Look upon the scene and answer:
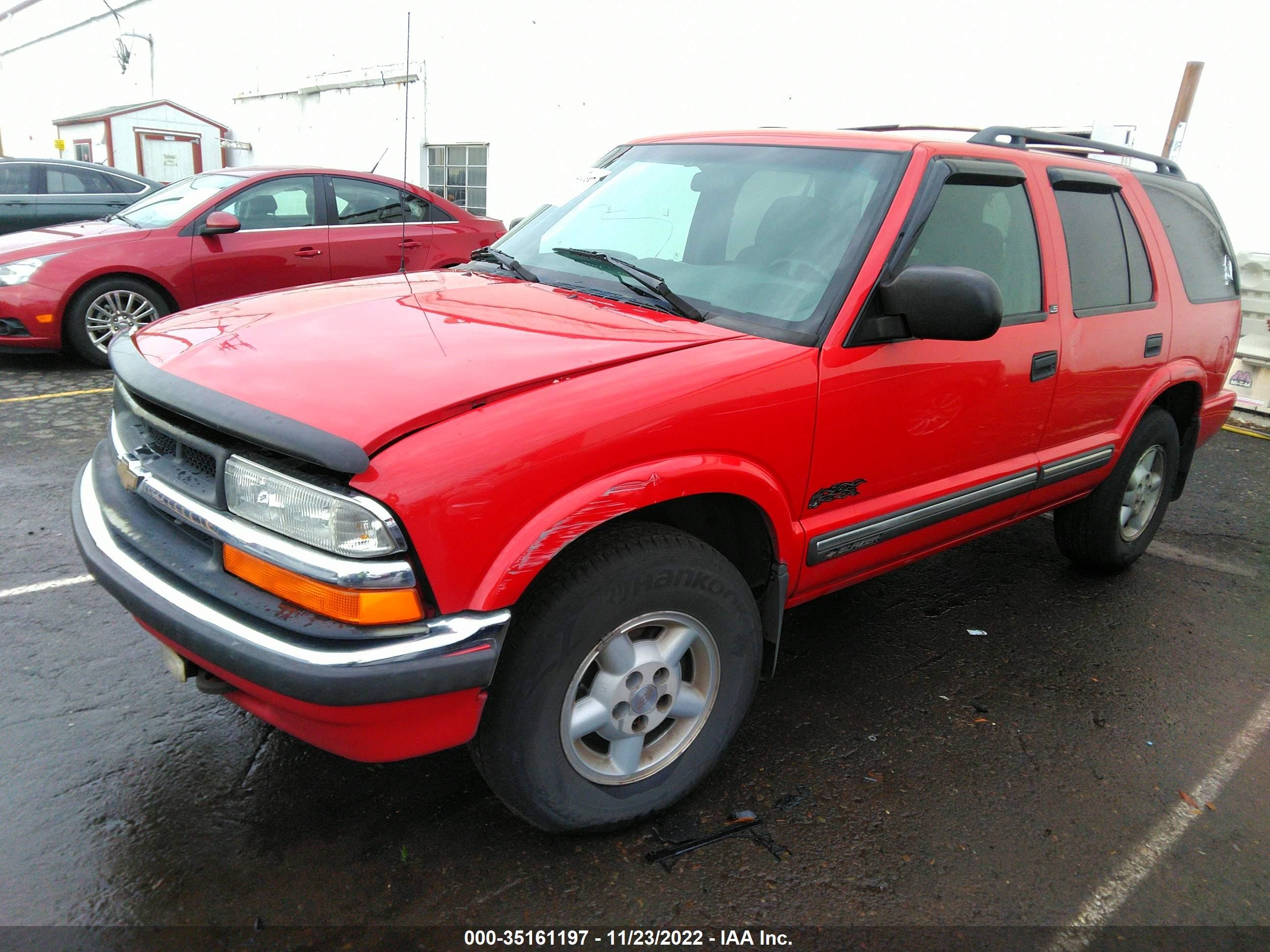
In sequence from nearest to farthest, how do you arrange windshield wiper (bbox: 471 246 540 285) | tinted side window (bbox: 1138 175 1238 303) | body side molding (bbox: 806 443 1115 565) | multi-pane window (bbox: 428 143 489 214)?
body side molding (bbox: 806 443 1115 565), windshield wiper (bbox: 471 246 540 285), tinted side window (bbox: 1138 175 1238 303), multi-pane window (bbox: 428 143 489 214)

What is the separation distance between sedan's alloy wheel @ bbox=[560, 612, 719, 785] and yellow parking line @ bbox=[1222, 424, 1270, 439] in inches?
265

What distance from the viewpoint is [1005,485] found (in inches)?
128

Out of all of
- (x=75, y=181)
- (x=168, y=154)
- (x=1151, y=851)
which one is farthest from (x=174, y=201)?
(x=168, y=154)

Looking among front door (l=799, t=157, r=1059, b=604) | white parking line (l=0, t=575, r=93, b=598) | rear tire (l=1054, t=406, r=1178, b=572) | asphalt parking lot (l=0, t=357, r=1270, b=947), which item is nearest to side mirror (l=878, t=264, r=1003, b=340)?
front door (l=799, t=157, r=1059, b=604)

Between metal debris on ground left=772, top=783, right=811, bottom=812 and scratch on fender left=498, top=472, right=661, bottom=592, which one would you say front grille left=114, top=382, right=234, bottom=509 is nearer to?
scratch on fender left=498, top=472, right=661, bottom=592

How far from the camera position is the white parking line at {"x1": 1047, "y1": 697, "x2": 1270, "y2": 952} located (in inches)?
87.6

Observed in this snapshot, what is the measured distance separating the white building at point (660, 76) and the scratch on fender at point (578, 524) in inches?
68.8

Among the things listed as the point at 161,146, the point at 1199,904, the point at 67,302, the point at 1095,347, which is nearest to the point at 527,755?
the point at 1199,904

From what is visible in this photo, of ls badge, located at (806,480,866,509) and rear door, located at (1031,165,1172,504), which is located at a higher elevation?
rear door, located at (1031,165,1172,504)

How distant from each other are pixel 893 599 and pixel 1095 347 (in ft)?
4.37

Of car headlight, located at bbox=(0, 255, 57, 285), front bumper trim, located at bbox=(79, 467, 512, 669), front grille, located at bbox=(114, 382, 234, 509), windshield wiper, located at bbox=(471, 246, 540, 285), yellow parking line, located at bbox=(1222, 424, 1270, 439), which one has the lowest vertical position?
yellow parking line, located at bbox=(1222, 424, 1270, 439)

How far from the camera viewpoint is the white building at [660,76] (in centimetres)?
730

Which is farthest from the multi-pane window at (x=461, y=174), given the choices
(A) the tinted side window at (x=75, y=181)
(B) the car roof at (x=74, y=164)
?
(A) the tinted side window at (x=75, y=181)

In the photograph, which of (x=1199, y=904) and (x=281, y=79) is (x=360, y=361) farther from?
(x=281, y=79)
